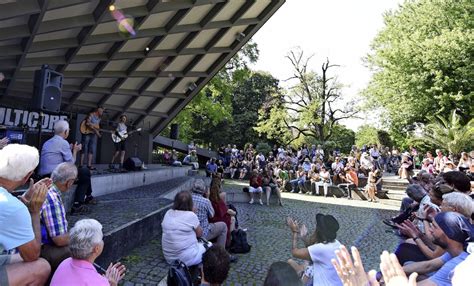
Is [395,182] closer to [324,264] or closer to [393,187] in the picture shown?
[393,187]

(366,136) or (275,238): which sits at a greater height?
(366,136)

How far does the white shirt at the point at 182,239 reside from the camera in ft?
12.9

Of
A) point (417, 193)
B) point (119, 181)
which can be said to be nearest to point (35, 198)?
point (417, 193)

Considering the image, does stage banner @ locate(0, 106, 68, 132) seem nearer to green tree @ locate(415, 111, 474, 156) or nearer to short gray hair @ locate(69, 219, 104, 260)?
short gray hair @ locate(69, 219, 104, 260)

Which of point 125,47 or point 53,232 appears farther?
point 125,47

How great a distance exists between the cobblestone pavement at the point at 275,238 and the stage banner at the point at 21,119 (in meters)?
6.23

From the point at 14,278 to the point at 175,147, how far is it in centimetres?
1945

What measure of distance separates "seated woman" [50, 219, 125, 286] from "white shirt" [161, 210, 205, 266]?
1.79 meters

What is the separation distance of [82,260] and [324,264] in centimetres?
206

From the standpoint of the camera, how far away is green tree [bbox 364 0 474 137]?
65.6 ft

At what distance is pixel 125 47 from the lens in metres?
9.46

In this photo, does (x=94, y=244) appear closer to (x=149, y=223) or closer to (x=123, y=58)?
(x=149, y=223)

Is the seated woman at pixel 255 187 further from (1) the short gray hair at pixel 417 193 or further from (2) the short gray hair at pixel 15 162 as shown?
(2) the short gray hair at pixel 15 162

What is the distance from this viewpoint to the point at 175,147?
2119 cm
